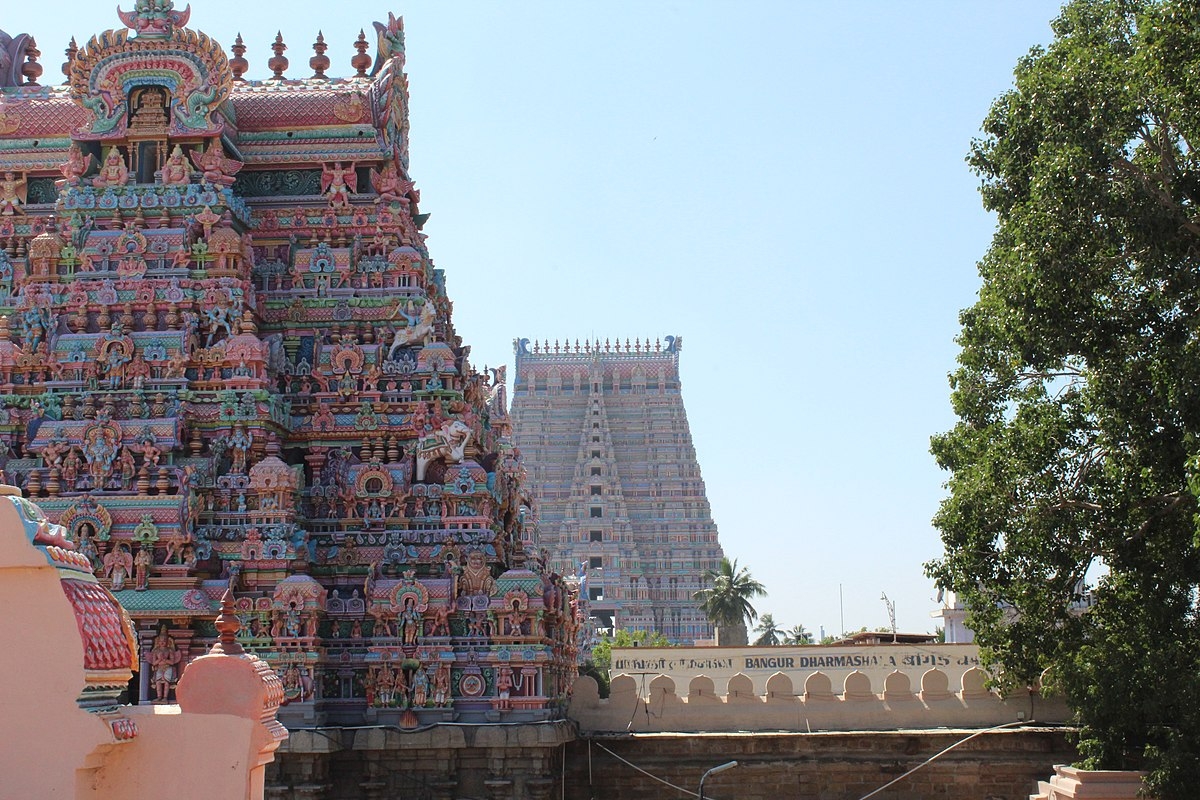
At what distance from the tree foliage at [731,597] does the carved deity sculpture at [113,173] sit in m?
48.4

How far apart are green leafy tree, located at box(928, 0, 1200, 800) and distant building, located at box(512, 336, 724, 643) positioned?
55436 mm

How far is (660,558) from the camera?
78.0 m

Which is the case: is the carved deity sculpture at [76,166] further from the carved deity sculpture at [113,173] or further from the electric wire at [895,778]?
the electric wire at [895,778]

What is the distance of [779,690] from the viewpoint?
21344 millimetres

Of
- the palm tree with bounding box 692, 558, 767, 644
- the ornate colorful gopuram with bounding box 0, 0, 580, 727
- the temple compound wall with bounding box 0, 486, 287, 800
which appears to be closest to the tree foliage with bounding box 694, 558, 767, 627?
the palm tree with bounding box 692, 558, 767, 644

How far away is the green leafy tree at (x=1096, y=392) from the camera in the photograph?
616 inches

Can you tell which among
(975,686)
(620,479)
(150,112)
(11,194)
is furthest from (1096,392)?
(620,479)

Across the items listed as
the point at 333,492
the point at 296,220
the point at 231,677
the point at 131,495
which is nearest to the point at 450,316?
the point at 296,220

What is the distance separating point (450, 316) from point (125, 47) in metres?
7.10

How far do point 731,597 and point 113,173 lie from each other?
159ft

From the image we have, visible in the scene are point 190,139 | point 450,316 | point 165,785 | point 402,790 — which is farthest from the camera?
point 450,316

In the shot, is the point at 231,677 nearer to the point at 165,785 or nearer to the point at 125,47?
the point at 165,785

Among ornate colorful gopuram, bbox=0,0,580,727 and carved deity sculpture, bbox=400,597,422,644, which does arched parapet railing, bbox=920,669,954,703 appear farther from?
carved deity sculpture, bbox=400,597,422,644

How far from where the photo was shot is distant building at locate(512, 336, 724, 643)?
76312 millimetres
